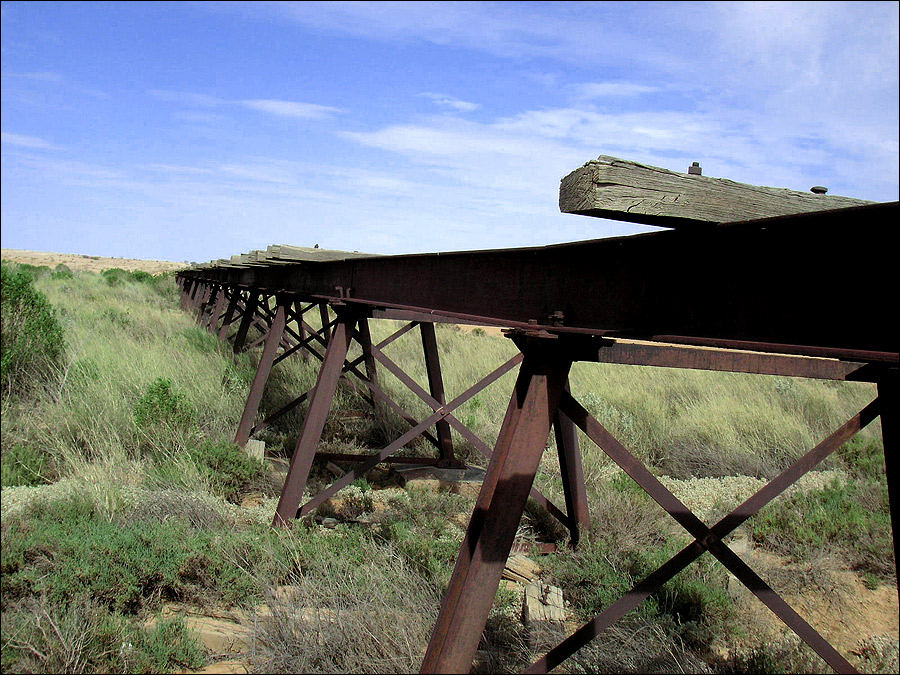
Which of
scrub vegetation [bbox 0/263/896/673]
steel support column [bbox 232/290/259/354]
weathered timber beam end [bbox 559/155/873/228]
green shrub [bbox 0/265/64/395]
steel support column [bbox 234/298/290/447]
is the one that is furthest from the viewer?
steel support column [bbox 232/290/259/354]

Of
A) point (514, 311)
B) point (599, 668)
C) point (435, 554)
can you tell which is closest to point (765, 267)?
point (514, 311)

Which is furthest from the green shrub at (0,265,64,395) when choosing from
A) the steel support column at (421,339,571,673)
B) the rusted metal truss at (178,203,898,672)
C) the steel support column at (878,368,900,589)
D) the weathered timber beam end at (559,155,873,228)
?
the steel support column at (878,368,900,589)

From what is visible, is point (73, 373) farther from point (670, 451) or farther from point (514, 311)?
point (670, 451)

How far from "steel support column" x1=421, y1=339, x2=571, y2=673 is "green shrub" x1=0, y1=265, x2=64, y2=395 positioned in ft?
21.9

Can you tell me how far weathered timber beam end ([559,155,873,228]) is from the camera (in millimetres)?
1734

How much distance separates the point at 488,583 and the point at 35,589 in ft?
8.49

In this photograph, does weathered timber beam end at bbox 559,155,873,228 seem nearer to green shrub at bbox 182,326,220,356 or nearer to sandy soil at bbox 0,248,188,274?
green shrub at bbox 182,326,220,356

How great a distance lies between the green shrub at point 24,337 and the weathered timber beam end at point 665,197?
7.48 m

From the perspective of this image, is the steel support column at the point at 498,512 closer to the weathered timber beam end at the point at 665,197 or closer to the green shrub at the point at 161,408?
the weathered timber beam end at the point at 665,197

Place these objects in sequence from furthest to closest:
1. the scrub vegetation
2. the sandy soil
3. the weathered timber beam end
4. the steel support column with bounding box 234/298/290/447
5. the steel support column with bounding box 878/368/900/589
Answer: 1. the sandy soil
2. the steel support column with bounding box 234/298/290/447
3. the scrub vegetation
4. the steel support column with bounding box 878/368/900/589
5. the weathered timber beam end

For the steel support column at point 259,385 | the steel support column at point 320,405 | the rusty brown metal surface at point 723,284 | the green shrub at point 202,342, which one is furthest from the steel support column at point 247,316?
the rusty brown metal surface at point 723,284

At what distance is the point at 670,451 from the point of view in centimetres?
825

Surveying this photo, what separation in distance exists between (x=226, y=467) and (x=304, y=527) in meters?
1.57

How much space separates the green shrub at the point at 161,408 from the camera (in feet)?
21.2
